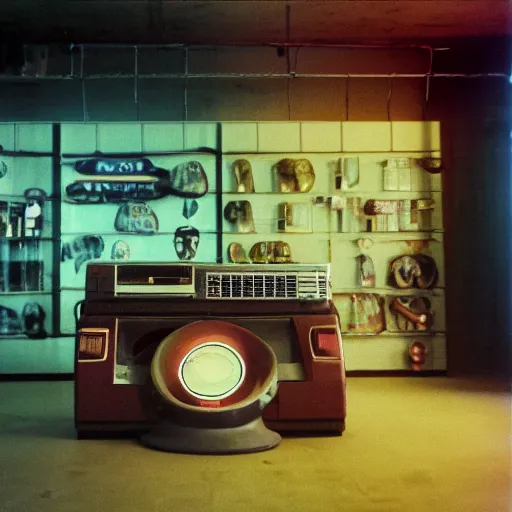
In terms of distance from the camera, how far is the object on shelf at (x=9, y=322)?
20.4ft

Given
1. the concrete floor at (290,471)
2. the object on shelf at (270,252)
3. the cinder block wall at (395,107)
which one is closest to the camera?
the concrete floor at (290,471)

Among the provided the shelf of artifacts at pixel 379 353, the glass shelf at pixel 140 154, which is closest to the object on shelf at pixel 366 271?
the shelf of artifacts at pixel 379 353

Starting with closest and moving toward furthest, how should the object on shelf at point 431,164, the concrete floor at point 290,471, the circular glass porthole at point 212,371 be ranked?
the concrete floor at point 290,471 < the circular glass porthole at point 212,371 < the object on shelf at point 431,164

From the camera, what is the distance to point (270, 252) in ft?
20.3

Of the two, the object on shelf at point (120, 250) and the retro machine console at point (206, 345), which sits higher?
the object on shelf at point (120, 250)

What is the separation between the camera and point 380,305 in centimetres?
631

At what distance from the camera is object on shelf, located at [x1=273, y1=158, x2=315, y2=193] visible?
20.5 feet

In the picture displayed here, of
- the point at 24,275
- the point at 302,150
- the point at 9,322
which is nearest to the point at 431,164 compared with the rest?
the point at 302,150

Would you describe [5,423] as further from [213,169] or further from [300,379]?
[213,169]

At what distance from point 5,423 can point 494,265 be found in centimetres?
420

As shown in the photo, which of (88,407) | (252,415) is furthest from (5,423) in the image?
(252,415)

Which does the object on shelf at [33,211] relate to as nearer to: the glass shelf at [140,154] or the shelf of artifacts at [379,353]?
the glass shelf at [140,154]

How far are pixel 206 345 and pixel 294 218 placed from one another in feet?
9.30

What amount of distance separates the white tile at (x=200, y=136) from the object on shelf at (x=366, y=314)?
171cm
